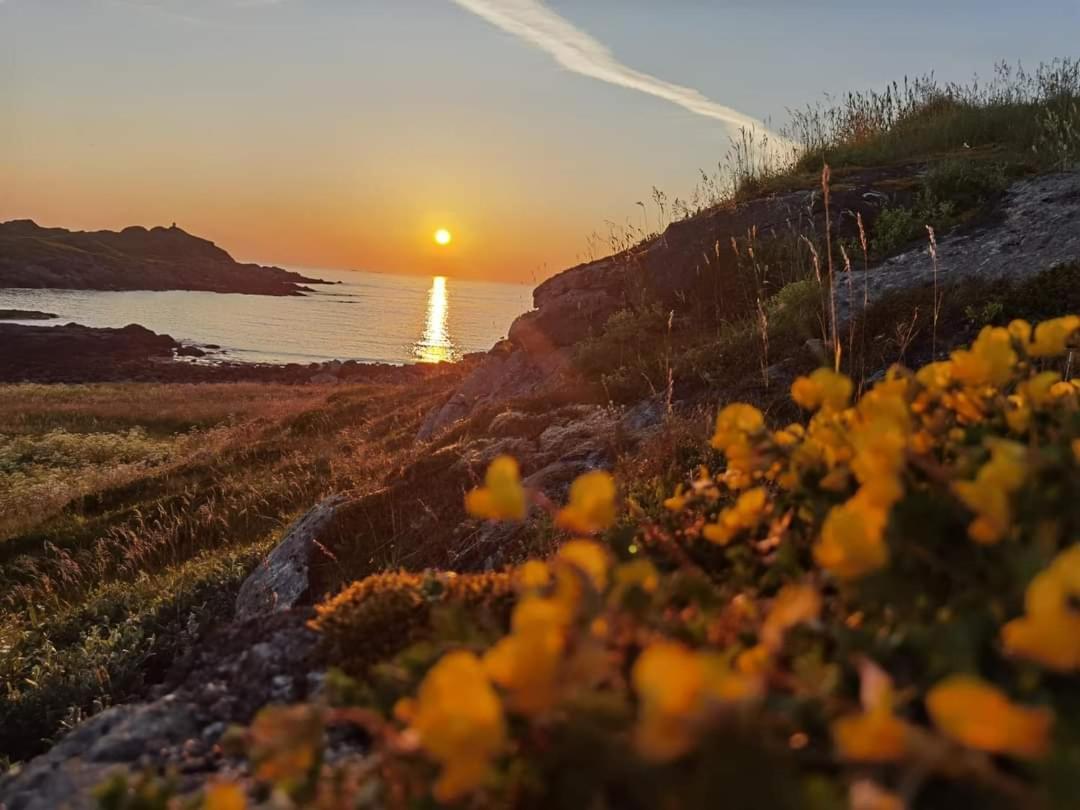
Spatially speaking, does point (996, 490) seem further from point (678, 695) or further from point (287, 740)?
point (287, 740)

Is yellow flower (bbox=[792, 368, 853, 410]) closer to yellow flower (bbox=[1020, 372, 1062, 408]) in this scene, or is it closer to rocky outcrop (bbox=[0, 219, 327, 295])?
yellow flower (bbox=[1020, 372, 1062, 408])

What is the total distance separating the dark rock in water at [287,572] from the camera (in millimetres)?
6688

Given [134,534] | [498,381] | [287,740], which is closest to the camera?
[287,740]

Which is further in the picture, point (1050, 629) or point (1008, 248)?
point (1008, 248)

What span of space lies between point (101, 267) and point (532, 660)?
17852 cm

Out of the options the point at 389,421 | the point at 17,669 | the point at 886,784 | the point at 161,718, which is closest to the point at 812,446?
the point at 886,784

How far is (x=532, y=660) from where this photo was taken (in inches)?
38.9

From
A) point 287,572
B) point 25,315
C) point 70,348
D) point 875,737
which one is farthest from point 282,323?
point 875,737

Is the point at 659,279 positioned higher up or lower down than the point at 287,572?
higher up

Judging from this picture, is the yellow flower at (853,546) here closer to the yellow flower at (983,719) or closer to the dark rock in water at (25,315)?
the yellow flower at (983,719)

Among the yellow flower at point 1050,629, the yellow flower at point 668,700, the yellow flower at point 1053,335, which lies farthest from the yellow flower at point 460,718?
the yellow flower at point 1053,335

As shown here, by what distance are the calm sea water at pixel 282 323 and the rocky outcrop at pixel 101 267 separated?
285 inches

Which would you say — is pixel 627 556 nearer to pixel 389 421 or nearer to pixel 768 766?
pixel 768 766

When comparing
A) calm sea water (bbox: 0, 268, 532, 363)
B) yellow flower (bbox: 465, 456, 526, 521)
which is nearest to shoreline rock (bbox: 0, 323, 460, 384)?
calm sea water (bbox: 0, 268, 532, 363)
